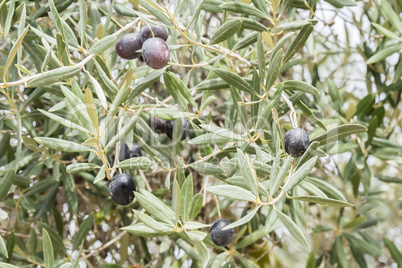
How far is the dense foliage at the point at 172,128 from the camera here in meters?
1.06

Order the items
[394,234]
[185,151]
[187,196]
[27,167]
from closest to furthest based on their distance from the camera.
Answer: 1. [187,196]
2. [27,167]
3. [185,151]
4. [394,234]

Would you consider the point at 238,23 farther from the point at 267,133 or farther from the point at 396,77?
the point at 396,77

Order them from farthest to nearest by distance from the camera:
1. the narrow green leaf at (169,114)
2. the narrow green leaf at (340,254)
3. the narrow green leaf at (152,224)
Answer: the narrow green leaf at (340,254)
the narrow green leaf at (169,114)
the narrow green leaf at (152,224)

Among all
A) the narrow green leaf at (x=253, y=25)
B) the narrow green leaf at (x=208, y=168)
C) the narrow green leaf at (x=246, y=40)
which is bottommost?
the narrow green leaf at (x=208, y=168)

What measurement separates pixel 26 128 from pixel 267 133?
2.61 feet

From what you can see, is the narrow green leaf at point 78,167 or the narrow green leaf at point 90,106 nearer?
the narrow green leaf at point 90,106

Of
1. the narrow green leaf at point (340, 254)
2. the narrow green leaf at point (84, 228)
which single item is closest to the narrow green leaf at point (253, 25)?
the narrow green leaf at point (84, 228)

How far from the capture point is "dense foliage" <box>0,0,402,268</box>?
1.06 metres

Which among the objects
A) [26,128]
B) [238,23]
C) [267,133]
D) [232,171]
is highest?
[238,23]

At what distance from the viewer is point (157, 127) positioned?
4.89 ft

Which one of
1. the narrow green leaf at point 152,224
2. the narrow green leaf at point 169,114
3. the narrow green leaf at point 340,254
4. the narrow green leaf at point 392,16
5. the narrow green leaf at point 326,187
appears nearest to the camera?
the narrow green leaf at point 152,224

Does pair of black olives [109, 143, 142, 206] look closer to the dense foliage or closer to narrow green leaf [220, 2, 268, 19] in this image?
the dense foliage

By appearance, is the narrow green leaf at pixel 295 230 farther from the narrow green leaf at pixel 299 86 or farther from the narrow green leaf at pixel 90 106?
the narrow green leaf at pixel 90 106

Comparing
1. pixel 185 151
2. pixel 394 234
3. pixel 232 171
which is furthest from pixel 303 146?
pixel 394 234
